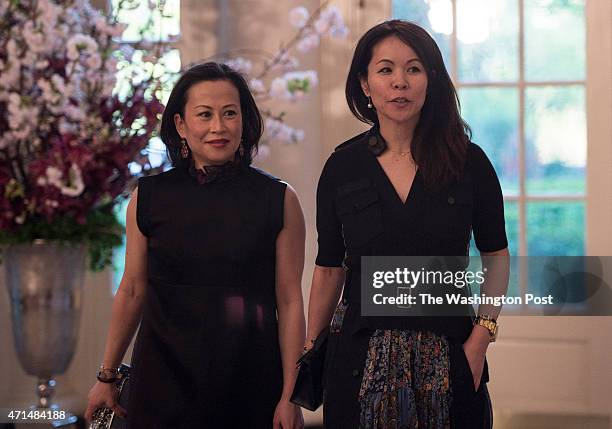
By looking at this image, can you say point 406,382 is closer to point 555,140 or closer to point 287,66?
point 287,66

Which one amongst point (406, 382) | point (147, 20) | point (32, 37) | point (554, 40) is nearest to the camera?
point (406, 382)

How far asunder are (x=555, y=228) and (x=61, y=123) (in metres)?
2.12

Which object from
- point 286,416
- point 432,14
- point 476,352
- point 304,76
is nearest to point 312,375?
point 286,416

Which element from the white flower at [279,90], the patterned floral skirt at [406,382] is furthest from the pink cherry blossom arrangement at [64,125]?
the patterned floral skirt at [406,382]

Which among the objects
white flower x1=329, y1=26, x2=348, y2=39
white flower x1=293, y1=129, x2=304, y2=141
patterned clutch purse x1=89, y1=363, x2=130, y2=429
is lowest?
patterned clutch purse x1=89, y1=363, x2=130, y2=429

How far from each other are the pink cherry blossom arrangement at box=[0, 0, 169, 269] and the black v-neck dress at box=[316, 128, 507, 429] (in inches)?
33.9

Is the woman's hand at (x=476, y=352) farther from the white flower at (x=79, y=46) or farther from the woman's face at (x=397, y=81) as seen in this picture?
the white flower at (x=79, y=46)

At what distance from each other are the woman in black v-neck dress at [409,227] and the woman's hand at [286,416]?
0.37 feet

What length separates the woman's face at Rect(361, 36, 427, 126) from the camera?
1952 mm

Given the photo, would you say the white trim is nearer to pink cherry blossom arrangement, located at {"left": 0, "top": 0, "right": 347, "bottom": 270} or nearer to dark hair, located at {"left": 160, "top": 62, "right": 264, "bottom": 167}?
pink cherry blossom arrangement, located at {"left": 0, "top": 0, "right": 347, "bottom": 270}

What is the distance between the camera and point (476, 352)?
1975 mm

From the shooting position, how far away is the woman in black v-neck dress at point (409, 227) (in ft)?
6.34

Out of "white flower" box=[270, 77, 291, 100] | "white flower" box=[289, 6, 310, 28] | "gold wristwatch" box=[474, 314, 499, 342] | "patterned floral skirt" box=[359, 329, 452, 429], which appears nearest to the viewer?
"patterned floral skirt" box=[359, 329, 452, 429]

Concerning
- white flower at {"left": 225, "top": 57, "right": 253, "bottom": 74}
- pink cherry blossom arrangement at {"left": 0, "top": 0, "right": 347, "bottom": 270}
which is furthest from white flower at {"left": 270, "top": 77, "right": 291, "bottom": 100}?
pink cherry blossom arrangement at {"left": 0, "top": 0, "right": 347, "bottom": 270}
